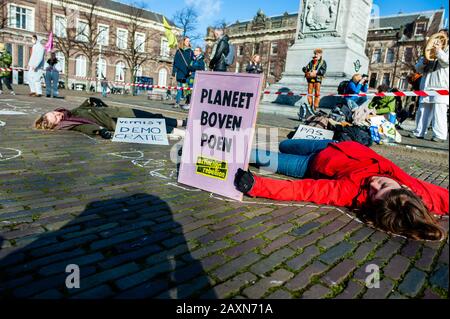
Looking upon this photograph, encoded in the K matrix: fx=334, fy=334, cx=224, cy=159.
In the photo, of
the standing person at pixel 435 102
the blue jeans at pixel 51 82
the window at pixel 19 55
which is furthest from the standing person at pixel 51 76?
the window at pixel 19 55

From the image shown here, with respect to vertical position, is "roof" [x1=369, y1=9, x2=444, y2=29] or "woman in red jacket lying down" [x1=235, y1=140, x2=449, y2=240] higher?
"roof" [x1=369, y1=9, x2=444, y2=29]

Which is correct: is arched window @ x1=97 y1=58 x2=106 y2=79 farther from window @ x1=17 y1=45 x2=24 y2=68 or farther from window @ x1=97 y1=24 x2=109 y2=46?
window @ x1=17 y1=45 x2=24 y2=68

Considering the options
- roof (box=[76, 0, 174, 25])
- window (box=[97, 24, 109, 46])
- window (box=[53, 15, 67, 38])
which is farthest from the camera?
roof (box=[76, 0, 174, 25])

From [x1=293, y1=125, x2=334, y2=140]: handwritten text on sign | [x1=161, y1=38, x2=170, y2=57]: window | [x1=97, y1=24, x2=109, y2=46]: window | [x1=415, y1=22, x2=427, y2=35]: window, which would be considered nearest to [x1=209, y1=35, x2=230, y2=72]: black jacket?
[x1=293, y1=125, x2=334, y2=140]: handwritten text on sign

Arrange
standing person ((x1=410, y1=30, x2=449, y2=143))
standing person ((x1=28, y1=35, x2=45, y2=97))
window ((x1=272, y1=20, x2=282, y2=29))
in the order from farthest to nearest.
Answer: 1. window ((x1=272, y1=20, x2=282, y2=29))
2. standing person ((x1=28, y1=35, x2=45, y2=97))
3. standing person ((x1=410, y1=30, x2=449, y2=143))

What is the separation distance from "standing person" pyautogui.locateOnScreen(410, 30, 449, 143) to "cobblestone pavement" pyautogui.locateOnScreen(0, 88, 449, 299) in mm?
6606

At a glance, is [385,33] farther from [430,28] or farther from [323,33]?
[323,33]

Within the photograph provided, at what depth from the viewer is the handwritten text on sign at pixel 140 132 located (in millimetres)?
5980

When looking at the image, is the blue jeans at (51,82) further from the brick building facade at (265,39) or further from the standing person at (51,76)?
the brick building facade at (265,39)

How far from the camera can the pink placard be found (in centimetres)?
325

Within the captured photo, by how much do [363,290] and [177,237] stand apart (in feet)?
4.12

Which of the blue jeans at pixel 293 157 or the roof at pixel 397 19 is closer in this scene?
the blue jeans at pixel 293 157

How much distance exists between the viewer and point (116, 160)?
15.0 feet

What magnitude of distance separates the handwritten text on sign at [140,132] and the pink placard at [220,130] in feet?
8.09
